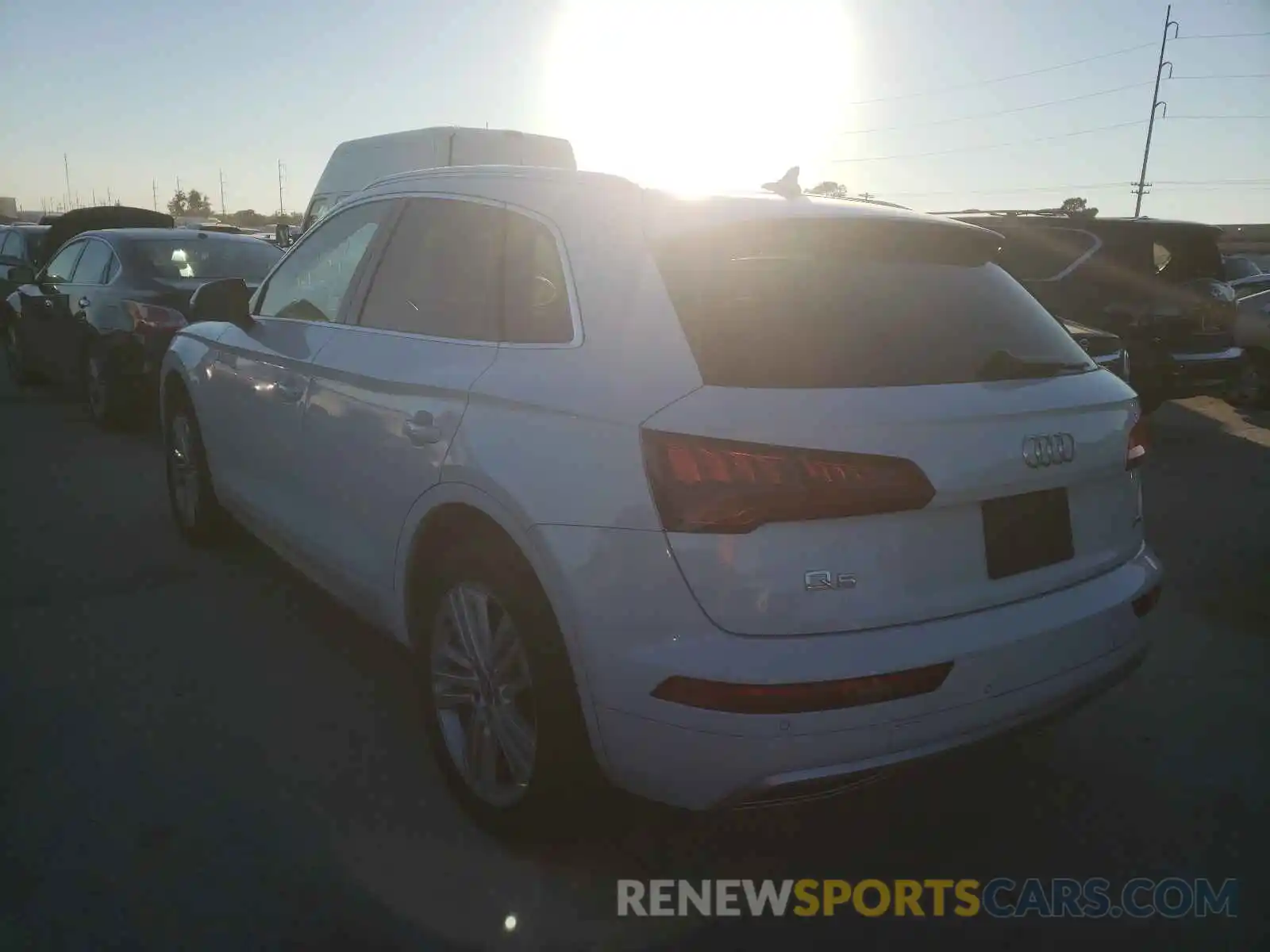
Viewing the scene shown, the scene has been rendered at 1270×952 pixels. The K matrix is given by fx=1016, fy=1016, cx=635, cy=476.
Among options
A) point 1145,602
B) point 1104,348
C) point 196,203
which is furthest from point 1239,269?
point 196,203

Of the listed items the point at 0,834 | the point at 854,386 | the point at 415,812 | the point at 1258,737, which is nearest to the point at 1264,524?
the point at 1258,737

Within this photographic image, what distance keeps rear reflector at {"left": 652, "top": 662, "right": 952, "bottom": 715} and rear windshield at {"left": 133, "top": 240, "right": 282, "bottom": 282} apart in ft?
23.7

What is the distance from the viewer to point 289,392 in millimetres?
3881

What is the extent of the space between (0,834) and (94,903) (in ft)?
1.64

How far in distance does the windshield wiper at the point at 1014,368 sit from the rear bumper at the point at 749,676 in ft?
1.88

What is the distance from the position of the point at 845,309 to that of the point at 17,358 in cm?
1100

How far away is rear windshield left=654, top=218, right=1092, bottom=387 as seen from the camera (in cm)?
233

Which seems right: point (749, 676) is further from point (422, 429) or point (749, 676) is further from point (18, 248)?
point (18, 248)

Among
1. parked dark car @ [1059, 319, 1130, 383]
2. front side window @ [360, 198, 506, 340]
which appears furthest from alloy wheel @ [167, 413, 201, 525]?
parked dark car @ [1059, 319, 1130, 383]

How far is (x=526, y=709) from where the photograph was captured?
105 inches

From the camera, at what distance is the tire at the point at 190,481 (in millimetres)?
5105

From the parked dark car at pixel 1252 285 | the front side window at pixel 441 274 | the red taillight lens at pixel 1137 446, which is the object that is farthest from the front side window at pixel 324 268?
the parked dark car at pixel 1252 285

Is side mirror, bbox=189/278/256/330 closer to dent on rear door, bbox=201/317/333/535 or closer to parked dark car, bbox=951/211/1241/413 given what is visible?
dent on rear door, bbox=201/317/333/535

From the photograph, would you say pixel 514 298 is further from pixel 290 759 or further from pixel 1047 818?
pixel 1047 818
